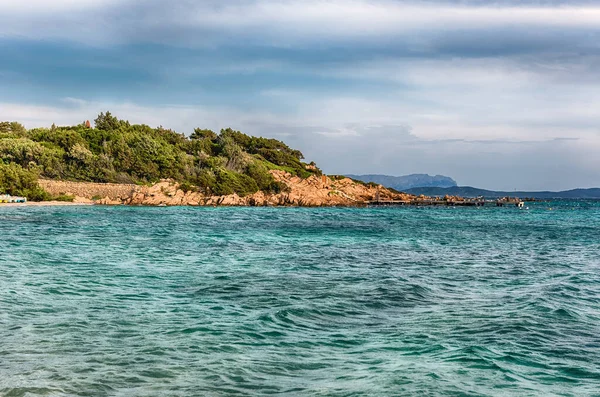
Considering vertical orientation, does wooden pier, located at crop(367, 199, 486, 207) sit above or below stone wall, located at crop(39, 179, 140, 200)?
below

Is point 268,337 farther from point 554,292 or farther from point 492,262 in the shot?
point 492,262

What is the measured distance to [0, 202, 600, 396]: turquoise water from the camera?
6961mm

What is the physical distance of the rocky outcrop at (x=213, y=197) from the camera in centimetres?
7088

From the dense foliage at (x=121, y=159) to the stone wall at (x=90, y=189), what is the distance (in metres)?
2.83

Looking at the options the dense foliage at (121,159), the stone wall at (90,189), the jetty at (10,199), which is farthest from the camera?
the dense foliage at (121,159)

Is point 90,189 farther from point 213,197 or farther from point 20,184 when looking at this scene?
point 213,197

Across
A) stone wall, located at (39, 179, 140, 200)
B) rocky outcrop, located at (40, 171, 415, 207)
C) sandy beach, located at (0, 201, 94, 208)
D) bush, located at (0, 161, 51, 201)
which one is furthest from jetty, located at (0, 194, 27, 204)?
stone wall, located at (39, 179, 140, 200)

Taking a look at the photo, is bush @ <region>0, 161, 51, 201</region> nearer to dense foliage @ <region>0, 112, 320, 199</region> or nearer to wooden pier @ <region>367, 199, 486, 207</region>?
dense foliage @ <region>0, 112, 320, 199</region>

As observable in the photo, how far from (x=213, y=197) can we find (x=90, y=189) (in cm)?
1537

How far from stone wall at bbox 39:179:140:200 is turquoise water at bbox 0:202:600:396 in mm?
53087

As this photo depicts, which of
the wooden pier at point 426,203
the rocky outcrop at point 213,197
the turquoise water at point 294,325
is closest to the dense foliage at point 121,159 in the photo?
the rocky outcrop at point 213,197

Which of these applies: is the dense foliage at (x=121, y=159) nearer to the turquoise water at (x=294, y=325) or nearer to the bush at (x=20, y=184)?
the bush at (x=20, y=184)

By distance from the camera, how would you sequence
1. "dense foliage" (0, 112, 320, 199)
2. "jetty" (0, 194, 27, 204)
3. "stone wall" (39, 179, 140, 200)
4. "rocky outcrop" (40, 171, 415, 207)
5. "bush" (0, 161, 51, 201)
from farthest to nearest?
"dense foliage" (0, 112, 320, 199), "rocky outcrop" (40, 171, 415, 207), "stone wall" (39, 179, 140, 200), "bush" (0, 161, 51, 201), "jetty" (0, 194, 27, 204)

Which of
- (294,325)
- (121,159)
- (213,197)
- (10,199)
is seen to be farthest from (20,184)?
(294,325)
